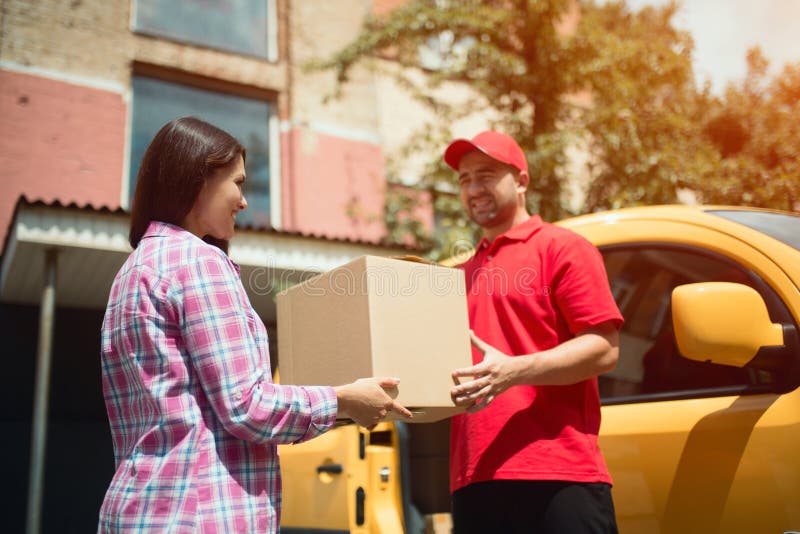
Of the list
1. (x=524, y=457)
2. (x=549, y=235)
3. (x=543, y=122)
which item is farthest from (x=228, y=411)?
(x=543, y=122)

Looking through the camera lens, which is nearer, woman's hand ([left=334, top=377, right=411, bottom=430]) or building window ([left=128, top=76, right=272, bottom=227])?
woman's hand ([left=334, top=377, right=411, bottom=430])

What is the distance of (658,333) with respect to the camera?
3182 mm

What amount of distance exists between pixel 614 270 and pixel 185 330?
2.11m

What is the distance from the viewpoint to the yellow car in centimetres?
228

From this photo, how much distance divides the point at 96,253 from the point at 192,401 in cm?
564

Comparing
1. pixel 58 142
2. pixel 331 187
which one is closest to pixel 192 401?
pixel 58 142

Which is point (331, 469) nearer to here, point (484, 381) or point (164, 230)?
point (484, 381)

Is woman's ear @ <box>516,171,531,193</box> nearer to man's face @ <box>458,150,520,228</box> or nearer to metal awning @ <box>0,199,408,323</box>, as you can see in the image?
man's face @ <box>458,150,520,228</box>

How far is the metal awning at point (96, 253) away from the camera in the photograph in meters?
6.36

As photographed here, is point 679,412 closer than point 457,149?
Yes

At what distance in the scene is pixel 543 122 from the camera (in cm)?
932

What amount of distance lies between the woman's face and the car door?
1641mm

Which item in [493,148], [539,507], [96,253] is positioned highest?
[96,253]

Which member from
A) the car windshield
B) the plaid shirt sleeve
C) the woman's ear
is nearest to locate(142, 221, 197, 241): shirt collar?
the plaid shirt sleeve
